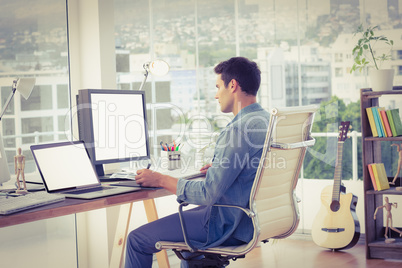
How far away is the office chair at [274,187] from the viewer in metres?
2.35

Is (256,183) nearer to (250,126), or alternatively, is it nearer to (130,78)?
(250,126)

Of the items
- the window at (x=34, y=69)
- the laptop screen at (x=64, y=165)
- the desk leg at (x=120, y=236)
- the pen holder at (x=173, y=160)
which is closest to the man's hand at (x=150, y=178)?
the laptop screen at (x=64, y=165)

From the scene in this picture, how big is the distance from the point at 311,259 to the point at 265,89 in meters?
1.71

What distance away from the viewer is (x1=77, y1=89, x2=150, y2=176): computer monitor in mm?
3057

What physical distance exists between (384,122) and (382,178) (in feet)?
1.43

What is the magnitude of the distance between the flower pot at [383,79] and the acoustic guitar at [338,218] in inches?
15.6

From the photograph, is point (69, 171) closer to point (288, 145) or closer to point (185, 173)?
point (185, 173)

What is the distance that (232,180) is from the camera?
7.75 ft

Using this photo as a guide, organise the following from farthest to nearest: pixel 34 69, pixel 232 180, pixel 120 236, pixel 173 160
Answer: pixel 34 69, pixel 173 160, pixel 120 236, pixel 232 180

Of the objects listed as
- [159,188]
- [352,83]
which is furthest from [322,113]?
[159,188]

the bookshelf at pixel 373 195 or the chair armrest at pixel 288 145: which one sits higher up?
the chair armrest at pixel 288 145

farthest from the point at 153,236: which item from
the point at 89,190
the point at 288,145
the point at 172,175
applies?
the point at 288,145

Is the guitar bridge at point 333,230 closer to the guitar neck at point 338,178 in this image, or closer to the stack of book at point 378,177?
the guitar neck at point 338,178

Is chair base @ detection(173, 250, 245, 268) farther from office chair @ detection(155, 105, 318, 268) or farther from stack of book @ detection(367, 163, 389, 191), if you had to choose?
stack of book @ detection(367, 163, 389, 191)
